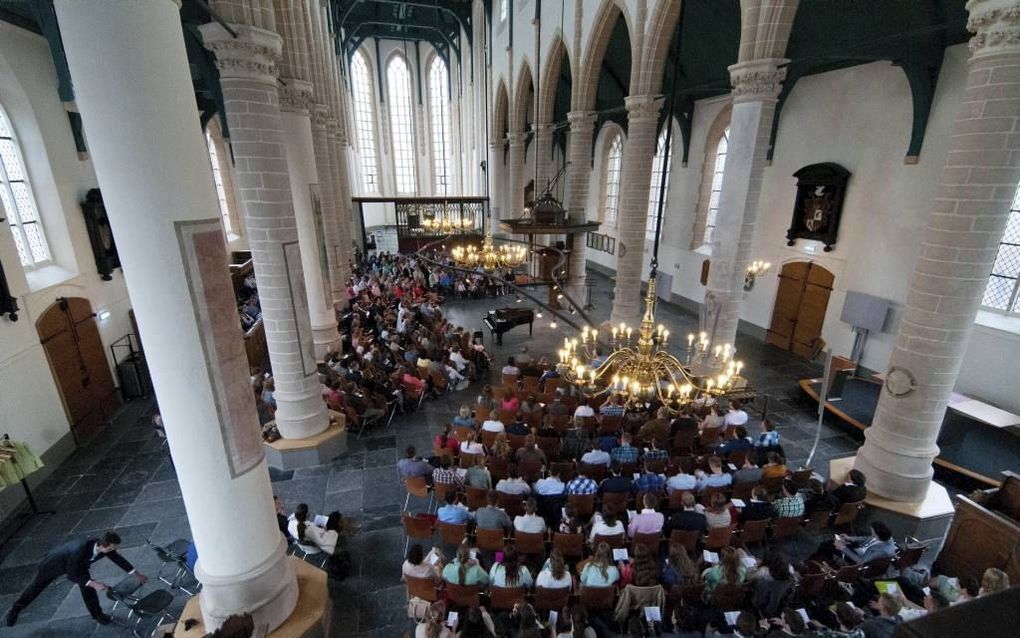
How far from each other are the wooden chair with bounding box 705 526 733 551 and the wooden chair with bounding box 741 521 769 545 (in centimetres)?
25

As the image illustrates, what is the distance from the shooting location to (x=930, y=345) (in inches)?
223

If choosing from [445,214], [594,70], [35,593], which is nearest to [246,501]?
[35,593]

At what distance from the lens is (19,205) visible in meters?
8.57

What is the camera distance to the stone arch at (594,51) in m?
11.9

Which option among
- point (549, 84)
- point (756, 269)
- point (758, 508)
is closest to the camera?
point (758, 508)

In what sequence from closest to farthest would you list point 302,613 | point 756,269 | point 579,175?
point 302,613
point 756,269
point 579,175

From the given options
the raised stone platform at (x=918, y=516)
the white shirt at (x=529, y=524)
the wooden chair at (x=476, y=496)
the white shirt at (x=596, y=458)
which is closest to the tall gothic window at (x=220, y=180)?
the wooden chair at (x=476, y=496)

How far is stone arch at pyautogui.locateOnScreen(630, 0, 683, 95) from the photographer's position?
9.68m

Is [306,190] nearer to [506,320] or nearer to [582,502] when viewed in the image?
[506,320]

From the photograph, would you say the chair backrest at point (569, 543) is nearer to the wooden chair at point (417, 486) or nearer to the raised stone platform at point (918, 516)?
the wooden chair at point (417, 486)

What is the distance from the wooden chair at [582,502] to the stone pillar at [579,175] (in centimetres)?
835

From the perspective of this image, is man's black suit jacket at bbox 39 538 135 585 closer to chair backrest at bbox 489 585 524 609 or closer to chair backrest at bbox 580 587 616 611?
chair backrest at bbox 489 585 524 609

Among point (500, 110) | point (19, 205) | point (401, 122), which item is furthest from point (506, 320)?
point (401, 122)

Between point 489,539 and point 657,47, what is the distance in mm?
9915
